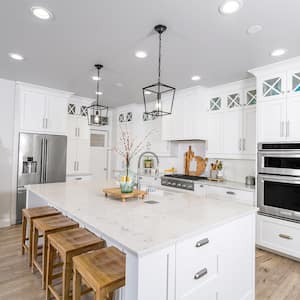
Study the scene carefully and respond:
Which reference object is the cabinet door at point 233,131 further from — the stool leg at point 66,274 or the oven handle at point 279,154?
the stool leg at point 66,274

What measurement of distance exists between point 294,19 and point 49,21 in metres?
2.38

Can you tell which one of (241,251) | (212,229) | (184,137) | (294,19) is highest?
(294,19)

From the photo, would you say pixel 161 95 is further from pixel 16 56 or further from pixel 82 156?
pixel 16 56

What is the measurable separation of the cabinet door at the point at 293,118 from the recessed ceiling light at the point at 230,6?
159 centimetres

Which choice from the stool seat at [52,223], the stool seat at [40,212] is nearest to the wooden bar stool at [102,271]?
the stool seat at [52,223]

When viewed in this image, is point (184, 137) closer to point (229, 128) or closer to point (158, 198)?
point (229, 128)

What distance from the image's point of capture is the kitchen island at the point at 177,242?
3.75 feet

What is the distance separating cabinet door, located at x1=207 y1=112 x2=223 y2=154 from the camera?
4.09 m

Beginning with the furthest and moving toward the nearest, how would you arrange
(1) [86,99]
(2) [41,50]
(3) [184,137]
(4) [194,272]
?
(1) [86,99]
(3) [184,137]
(2) [41,50]
(4) [194,272]

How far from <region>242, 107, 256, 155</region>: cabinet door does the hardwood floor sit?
159cm

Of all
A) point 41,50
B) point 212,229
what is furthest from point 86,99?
point 212,229

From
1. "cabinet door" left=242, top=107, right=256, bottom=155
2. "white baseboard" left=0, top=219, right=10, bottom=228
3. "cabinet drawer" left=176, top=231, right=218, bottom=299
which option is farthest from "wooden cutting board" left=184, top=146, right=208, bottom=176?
"white baseboard" left=0, top=219, right=10, bottom=228

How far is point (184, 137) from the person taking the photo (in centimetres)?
448

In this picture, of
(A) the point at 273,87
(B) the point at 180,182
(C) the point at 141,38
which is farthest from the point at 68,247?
(A) the point at 273,87
